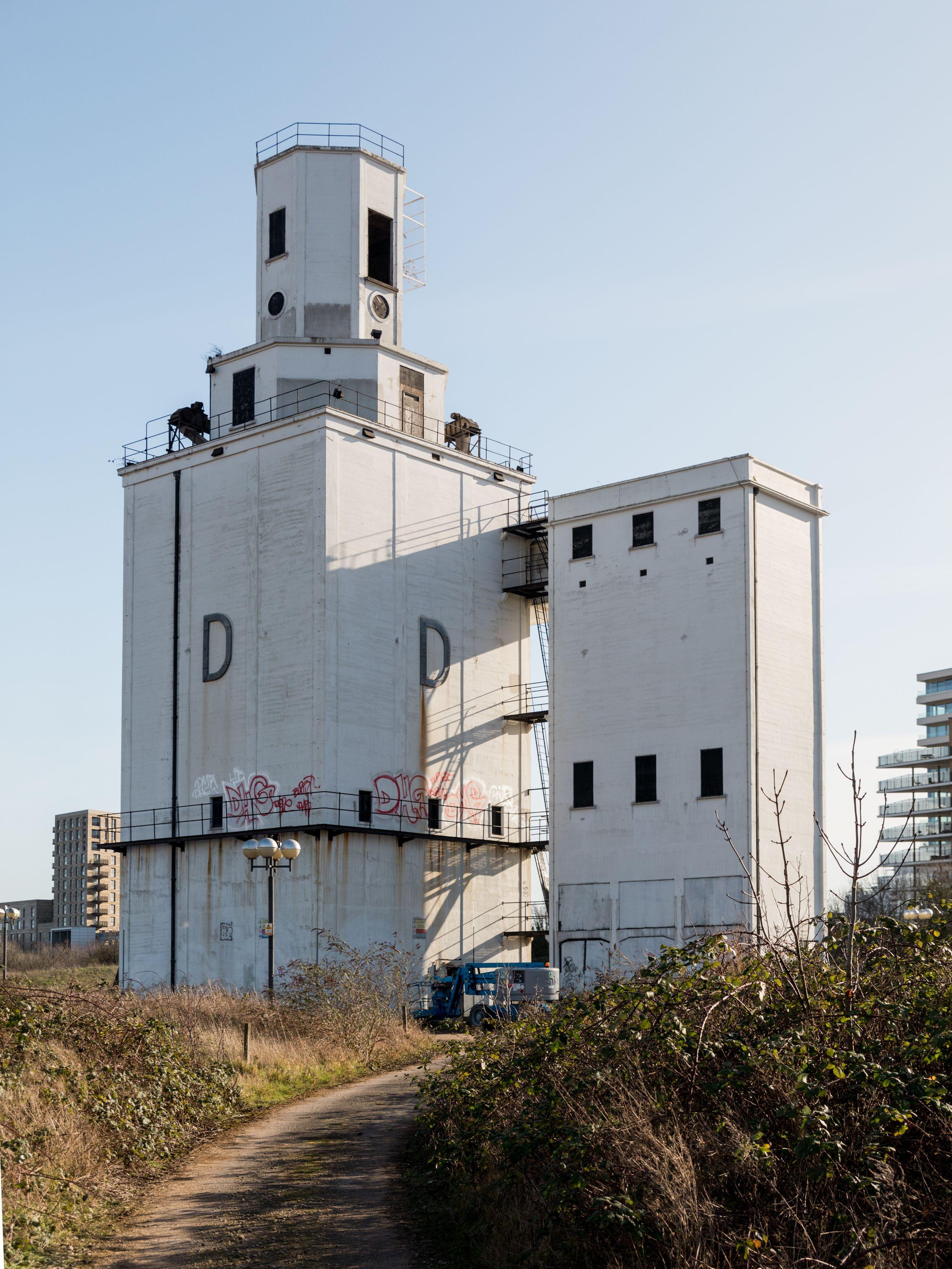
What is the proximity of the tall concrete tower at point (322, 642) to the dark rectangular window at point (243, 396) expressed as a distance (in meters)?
0.08

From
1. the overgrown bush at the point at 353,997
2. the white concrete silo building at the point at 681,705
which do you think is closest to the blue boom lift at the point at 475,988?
the overgrown bush at the point at 353,997

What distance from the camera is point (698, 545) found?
41.0m

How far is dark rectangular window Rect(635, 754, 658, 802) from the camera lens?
40.6 m

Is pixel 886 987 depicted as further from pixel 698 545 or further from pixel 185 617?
pixel 185 617

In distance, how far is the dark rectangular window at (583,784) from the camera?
138 feet

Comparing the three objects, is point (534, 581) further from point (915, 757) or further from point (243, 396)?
point (915, 757)

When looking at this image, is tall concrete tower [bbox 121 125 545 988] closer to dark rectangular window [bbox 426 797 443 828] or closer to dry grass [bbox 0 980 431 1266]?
dark rectangular window [bbox 426 797 443 828]

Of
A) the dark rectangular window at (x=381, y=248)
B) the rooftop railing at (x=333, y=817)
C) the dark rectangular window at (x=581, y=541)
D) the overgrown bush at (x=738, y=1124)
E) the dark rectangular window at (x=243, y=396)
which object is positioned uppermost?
the dark rectangular window at (x=381, y=248)

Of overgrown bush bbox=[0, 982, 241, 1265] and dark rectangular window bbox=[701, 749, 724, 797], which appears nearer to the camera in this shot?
overgrown bush bbox=[0, 982, 241, 1265]

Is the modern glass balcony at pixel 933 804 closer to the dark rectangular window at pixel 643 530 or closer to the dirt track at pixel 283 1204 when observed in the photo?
the dark rectangular window at pixel 643 530

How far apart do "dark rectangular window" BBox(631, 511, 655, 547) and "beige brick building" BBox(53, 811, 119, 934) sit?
126384 millimetres

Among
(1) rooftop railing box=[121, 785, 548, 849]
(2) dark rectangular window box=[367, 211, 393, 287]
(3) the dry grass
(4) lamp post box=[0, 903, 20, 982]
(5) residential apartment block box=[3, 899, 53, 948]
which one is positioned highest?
(2) dark rectangular window box=[367, 211, 393, 287]

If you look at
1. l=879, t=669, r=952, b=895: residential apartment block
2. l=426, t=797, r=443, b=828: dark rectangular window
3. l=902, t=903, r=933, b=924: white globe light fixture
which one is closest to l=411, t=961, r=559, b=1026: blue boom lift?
l=426, t=797, r=443, b=828: dark rectangular window

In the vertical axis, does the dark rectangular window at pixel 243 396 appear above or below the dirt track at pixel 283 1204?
above
